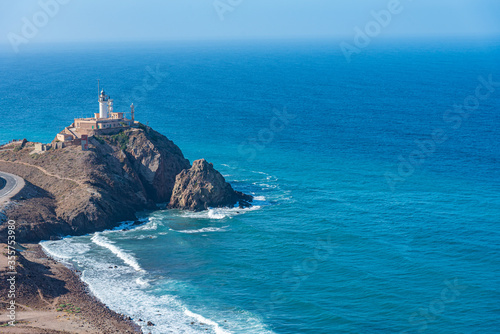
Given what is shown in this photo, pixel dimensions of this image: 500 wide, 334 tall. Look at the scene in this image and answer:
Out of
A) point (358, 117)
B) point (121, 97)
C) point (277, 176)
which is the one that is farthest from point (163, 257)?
point (121, 97)

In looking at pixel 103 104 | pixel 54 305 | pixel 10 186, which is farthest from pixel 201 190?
pixel 54 305

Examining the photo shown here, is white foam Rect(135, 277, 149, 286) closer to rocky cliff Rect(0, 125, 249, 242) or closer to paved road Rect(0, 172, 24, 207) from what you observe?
rocky cliff Rect(0, 125, 249, 242)

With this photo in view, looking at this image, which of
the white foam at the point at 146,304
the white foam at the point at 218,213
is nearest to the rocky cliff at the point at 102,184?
the white foam at the point at 218,213

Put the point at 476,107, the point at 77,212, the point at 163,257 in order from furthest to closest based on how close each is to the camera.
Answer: the point at 476,107, the point at 77,212, the point at 163,257

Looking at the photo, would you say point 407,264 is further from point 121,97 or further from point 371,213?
point 121,97

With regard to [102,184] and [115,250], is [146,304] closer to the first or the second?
[115,250]
